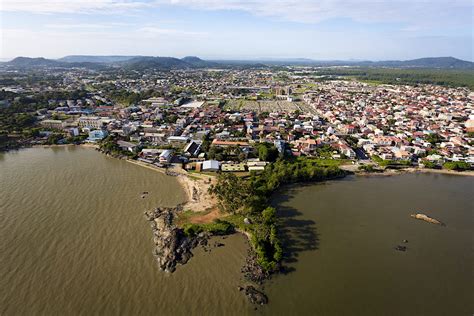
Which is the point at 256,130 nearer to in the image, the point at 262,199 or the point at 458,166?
the point at 262,199

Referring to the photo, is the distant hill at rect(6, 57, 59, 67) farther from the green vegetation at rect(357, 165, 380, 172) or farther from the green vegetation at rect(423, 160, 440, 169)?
the green vegetation at rect(423, 160, 440, 169)

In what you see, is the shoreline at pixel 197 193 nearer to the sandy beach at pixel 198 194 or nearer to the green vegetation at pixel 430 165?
the sandy beach at pixel 198 194

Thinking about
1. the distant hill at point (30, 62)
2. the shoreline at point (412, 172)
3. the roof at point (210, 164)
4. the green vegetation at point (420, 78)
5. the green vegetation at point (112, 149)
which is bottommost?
the shoreline at point (412, 172)

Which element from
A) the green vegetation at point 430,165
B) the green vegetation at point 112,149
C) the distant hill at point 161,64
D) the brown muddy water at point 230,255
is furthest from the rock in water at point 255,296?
the distant hill at point 161,64

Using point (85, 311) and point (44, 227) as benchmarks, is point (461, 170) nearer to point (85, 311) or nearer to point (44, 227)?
point (85, 311)

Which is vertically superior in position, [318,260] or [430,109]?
[430,109]

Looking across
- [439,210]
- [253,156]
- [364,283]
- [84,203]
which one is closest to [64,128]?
[84,203]

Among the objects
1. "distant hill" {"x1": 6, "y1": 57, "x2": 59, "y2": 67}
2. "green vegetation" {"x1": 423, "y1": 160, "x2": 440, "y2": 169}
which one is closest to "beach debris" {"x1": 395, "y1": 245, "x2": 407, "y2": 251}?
"green vegetation" {"x1": 423, "y1": 160, "x2": 440, "y2": 169}

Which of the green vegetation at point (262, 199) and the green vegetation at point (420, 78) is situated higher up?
the green vegetation at point (420, 78)
